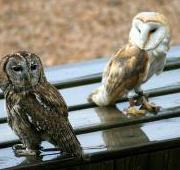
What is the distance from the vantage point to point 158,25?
3.00 metres

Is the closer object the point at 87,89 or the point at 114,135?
the point at 114,135

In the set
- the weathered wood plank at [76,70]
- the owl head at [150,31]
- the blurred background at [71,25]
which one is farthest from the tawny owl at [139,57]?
the blurred background at [71,25]

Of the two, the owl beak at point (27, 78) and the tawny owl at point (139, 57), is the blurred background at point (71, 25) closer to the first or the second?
the tawny owl at point (139, 57)

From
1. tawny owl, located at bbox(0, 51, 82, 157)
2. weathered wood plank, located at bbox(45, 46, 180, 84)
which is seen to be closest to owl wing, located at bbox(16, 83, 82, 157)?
tawny owl, located at bbox(0, 51, 82, 157)

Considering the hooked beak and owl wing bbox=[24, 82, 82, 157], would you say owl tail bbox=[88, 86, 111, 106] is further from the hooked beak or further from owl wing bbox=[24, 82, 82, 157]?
the hooked beak

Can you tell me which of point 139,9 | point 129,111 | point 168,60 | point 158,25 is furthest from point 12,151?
point 139,9

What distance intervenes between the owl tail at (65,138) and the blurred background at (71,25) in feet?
10.2

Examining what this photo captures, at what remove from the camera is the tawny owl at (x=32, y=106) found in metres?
2.61

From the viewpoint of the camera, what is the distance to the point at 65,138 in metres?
2.68

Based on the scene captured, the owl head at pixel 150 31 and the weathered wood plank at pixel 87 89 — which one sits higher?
the owl head at pixel 150 31

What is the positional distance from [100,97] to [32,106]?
0.49m

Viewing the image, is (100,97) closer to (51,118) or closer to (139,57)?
(139,57)

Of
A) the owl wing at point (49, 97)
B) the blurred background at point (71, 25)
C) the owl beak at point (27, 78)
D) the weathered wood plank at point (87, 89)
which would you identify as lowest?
the blurred background at point (71, 25)

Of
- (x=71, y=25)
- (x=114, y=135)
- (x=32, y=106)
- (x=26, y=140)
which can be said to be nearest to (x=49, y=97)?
(x=32, y=106)
